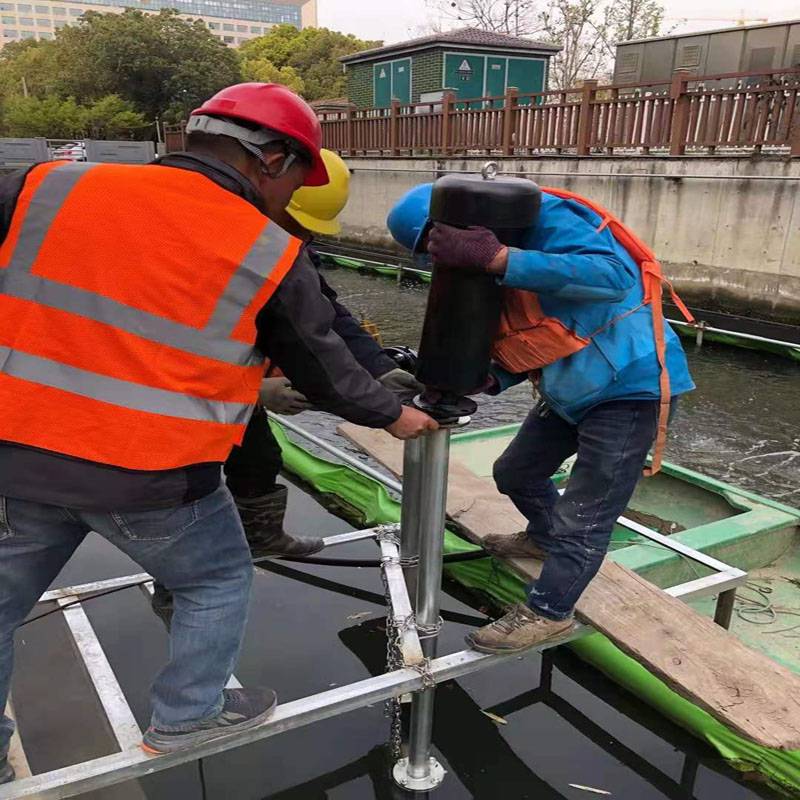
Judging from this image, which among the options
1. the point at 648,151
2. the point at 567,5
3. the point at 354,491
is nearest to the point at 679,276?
the point at 648,151

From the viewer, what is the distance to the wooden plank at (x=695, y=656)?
2.02m

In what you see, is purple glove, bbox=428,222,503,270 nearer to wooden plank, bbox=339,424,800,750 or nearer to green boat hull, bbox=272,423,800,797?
wooden plank, bbox=339,424,800,750

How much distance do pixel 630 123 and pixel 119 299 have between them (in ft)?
38.9

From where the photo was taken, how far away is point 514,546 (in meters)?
2.85

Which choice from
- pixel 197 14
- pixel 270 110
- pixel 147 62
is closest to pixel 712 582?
pixel 270 110

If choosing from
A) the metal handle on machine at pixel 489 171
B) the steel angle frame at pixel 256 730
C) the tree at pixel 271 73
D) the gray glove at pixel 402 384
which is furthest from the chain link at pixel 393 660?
the tree at pixel 271 73

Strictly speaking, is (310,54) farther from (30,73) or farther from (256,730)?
(256,730)

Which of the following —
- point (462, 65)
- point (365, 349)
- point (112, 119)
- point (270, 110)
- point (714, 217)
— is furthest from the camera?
point (112, 119)

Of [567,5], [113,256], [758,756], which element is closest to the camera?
[113,256]

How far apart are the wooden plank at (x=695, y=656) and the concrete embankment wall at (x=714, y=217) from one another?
28.7 feet

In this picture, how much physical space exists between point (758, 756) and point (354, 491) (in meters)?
2.59

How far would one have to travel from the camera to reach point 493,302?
6.49ft

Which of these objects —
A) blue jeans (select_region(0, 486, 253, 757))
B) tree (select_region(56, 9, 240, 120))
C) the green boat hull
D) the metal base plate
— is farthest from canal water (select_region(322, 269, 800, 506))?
tree (select_region(56, 9, 240, 120))

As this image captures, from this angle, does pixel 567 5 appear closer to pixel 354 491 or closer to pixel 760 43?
pixel 760 43
